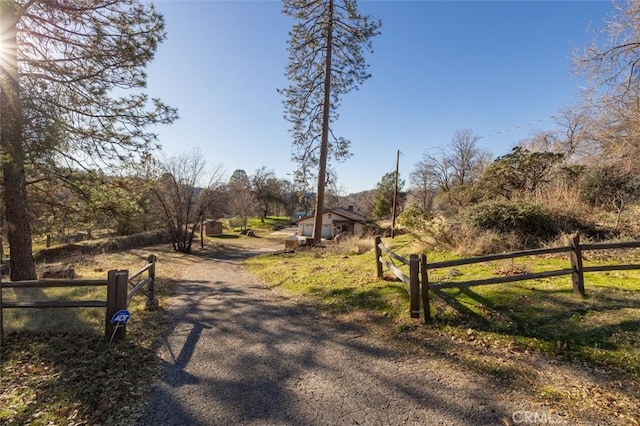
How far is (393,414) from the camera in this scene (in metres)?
2.88

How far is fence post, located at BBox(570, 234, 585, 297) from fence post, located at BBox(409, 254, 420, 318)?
2.86 m

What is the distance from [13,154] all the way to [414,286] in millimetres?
8047

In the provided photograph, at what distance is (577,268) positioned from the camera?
16.7ft

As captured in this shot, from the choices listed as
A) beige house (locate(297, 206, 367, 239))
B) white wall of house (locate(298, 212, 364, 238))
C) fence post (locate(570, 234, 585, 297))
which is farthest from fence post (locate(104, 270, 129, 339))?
beige house (locate(297, 206, 367, 239))

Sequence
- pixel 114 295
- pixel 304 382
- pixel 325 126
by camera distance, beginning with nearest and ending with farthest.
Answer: pixel 304 382
pixel 114 295
pixel 325 126

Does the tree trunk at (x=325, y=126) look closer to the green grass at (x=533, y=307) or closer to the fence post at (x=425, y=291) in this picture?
the green grass at (x=533, y=307)

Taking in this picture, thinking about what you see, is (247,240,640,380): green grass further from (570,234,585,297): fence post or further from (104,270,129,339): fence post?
(104,270,129,339): fence post

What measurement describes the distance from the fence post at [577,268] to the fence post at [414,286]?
113 inches

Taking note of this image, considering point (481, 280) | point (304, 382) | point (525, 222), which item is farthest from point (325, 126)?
point (304, 382)

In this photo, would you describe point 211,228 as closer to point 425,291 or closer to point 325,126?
point 325,126

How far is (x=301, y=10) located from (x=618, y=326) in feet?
50.3

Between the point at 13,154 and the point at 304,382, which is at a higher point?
the point at 13,154

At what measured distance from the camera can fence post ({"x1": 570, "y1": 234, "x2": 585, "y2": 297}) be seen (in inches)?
200

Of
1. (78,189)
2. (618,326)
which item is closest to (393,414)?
(618,326)
